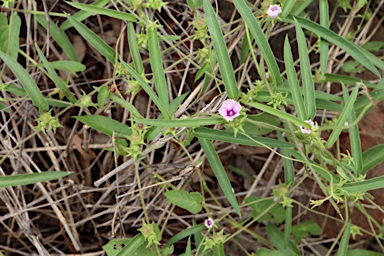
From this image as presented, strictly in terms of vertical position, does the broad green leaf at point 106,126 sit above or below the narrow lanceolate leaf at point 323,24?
below

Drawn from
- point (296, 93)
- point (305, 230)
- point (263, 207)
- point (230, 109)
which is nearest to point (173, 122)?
point (230, 109)

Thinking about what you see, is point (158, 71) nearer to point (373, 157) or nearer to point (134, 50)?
point (134, 50)

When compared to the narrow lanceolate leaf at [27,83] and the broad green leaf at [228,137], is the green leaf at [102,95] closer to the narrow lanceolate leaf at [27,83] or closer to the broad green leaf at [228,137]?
the narrow lanceolate leaf at [27,83]

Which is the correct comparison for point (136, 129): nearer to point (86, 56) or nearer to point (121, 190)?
point (121, 190)

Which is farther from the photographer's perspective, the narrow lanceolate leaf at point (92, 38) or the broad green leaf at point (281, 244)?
the broad green leaf at point (281, 244)

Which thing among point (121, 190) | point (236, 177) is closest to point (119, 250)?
point (121, 190)

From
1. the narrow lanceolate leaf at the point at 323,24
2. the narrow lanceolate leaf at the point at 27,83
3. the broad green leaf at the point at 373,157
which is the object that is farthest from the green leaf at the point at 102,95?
the broad green leaf at the point at 373,157

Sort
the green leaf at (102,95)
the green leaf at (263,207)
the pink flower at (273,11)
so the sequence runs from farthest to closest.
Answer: the green leaf at (263,207) → the green leaf at (102,95) → the pink flower at (273,11)
